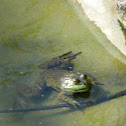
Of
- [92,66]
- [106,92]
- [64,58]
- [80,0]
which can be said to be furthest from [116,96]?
[80,0]

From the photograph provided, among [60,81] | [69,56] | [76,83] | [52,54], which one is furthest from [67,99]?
[52,54]

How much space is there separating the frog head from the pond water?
25cm

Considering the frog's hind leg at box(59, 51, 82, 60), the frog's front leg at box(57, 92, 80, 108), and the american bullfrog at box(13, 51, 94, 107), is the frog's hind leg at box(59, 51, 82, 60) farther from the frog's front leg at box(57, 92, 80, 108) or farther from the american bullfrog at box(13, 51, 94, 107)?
the frog's front leg at box(57, 92, 80, 108)

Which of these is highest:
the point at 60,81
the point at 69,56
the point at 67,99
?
the point at 69,56

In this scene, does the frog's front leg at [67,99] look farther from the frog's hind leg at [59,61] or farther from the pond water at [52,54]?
the frog's hind leg at [59,61]

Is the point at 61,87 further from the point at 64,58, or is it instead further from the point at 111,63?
the point at 111,63

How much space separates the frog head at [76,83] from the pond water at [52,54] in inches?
10.0

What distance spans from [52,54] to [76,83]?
114cm

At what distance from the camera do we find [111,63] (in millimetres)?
4949

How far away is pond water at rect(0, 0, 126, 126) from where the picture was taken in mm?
3955

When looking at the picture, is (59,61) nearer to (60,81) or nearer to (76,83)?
(60,81)

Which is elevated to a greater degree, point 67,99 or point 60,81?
point 60,81

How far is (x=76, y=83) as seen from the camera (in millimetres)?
4207

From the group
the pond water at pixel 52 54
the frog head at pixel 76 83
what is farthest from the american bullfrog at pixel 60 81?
the pond water at pixel 52 54
